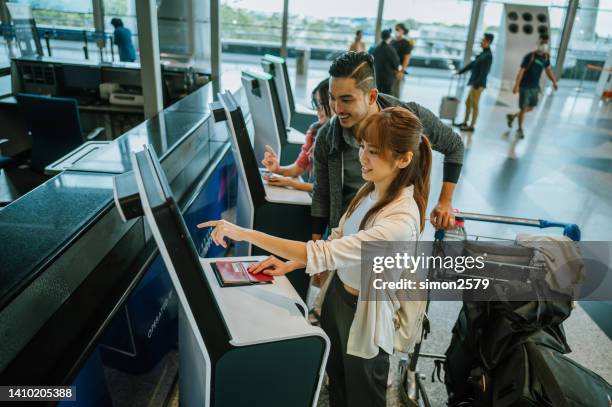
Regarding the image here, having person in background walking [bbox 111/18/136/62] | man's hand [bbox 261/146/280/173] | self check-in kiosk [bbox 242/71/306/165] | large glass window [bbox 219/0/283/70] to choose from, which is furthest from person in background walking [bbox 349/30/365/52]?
man's hand [bbox 261/146/280/173]

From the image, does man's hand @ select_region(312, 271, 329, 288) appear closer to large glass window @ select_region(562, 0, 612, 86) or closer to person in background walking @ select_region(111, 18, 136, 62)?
person in background walking @ select_region(111, 18, 136, 62)

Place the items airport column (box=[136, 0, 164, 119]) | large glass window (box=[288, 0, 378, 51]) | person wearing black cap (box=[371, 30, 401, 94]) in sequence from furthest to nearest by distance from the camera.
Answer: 1. large glass window (box=[288, 0, 378, 51])
2. person wearing black cap (box=[371, 30, 401, 94])
3. airport column (box=[136, 0, 164, 119])

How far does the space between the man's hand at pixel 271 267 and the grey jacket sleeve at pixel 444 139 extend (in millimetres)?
965

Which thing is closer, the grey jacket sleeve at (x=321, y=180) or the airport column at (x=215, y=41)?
the grey jacket sleeve at (x=321, y=180)

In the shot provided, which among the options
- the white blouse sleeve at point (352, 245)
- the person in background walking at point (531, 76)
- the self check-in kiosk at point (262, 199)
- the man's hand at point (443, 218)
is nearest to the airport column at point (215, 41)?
the self check-in kiosk at point (262, 199)

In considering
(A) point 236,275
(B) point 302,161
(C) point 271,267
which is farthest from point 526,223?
(B) point 302,161

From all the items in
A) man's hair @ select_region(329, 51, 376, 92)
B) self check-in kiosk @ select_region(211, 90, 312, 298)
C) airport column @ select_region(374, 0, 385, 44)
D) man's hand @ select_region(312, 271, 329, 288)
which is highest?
airport column @ select_region(374, 0, 385, 44)

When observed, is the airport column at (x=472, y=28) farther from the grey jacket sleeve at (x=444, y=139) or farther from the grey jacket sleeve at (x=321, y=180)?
the grey jacket sleeve at (x=321, y=180)

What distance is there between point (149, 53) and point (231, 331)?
2460 millimetres

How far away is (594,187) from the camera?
5367mm

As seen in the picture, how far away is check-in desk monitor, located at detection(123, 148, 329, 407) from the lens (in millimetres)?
1049

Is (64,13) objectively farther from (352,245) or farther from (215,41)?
(352,245)

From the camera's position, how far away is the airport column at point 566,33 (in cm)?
1195

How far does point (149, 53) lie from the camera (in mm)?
3039
